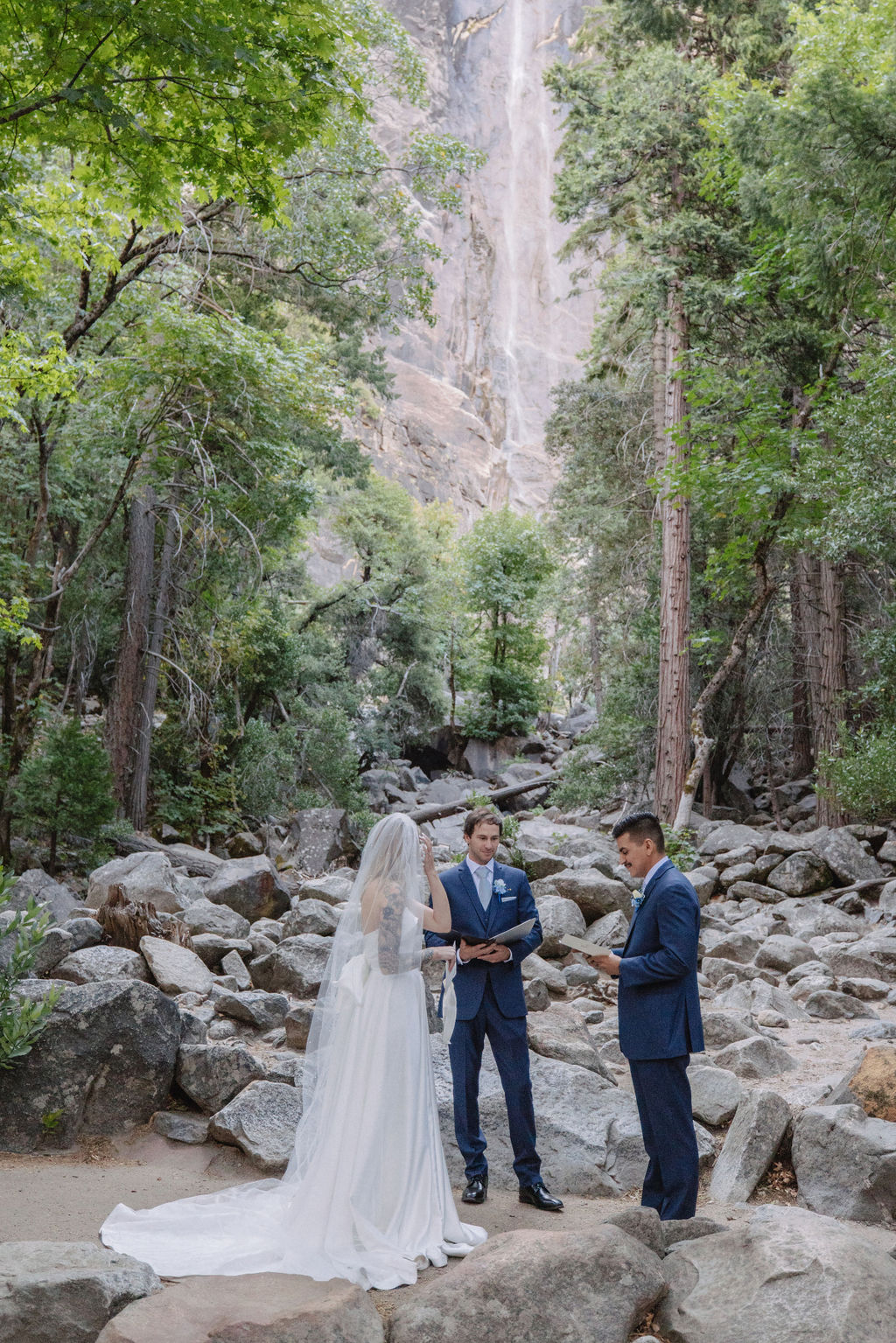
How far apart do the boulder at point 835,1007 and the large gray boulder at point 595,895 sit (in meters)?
2.51

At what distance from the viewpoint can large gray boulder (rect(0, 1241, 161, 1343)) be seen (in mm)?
3219

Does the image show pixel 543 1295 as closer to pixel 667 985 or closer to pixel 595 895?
pixel 667 985

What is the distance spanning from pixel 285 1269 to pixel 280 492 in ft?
40.5

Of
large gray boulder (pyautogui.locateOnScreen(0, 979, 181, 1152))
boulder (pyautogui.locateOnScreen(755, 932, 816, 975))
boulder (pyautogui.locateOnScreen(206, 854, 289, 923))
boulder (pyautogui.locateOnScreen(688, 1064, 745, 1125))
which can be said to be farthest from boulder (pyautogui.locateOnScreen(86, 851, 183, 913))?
boulder (pyautogui.locateOnScreen(755, 932, 816, 975))

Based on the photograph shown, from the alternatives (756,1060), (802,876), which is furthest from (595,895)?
(756,1060)

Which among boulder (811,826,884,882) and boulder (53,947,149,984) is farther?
boulder (811,826,884,882)

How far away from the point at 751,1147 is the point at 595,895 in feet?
17.6

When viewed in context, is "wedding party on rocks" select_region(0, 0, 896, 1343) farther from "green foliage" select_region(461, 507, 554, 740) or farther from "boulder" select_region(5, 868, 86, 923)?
"green foliage" select_region(461, 507, 554, 740)

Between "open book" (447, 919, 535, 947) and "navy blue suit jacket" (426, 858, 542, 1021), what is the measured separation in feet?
0.07

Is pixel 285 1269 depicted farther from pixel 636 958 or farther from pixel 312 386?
pixel 312 386

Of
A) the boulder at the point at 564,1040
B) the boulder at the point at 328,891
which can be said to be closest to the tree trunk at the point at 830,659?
the boulder at the point at 328,891

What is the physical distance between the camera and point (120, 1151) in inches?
212

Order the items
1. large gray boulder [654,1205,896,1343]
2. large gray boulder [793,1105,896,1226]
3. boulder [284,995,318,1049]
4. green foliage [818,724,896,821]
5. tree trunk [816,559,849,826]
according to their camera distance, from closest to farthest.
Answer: large gray boulder [654,1205,896,1343]
large gray boulder [793,1105,896,1226]
boulder [284,995,318,1049]
green foliage [818,724,896,821]
tree trunk [816,559,849,826]

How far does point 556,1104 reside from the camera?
5723mm
